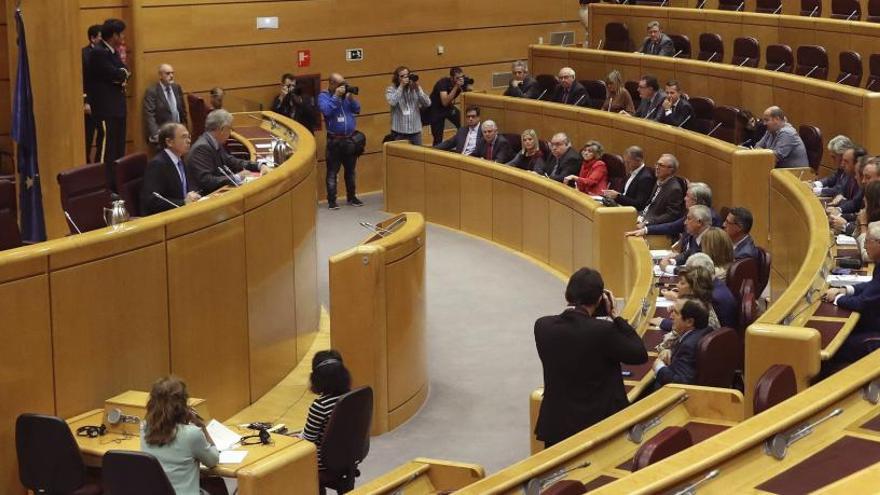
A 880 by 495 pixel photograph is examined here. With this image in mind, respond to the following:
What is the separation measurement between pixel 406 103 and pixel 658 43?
246 cm

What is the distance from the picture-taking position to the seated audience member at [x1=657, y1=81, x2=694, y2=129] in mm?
11484

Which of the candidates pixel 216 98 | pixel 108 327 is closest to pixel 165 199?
pixel 108 327

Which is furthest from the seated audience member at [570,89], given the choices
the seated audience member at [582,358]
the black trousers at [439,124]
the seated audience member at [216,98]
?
the seated audience member at [582,358]

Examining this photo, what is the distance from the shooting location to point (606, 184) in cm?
1088

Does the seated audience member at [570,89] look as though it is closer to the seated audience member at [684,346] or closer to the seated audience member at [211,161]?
the seated audience member at [211,161]

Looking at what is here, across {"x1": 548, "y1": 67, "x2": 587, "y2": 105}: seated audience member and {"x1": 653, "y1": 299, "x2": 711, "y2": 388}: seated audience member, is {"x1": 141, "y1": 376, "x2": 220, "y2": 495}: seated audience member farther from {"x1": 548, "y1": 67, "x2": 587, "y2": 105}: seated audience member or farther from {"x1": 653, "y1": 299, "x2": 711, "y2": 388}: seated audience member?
{"x1": 548, "y1": 67, "x2": 587, "y2": 105}: seated audience member

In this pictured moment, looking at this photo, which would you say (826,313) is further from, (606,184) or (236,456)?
(606,184)

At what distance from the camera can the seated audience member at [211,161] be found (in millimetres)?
7980

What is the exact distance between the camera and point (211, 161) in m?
8.08

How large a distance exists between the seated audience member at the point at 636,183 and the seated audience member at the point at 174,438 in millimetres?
5714

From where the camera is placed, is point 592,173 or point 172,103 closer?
point 592,173

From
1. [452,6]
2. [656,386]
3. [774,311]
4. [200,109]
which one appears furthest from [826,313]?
[452,6]

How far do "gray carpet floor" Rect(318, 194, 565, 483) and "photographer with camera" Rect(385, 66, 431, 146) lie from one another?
935mm

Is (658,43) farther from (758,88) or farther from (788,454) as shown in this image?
(788,454)
